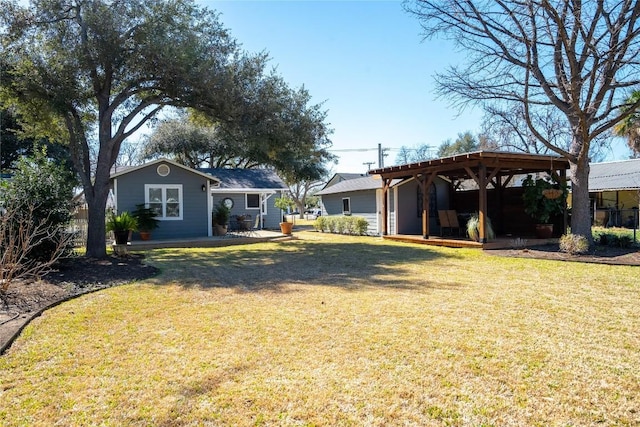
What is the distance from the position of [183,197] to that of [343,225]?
7317mm

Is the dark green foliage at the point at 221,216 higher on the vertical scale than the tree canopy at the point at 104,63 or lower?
lower

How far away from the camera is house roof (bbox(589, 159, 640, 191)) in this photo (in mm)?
17719

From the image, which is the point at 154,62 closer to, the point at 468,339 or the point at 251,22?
the point at 251,22

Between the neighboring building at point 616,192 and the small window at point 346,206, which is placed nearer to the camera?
the neighboring building at point 616,192

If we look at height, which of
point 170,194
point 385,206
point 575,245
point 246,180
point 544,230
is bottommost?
point 575,245

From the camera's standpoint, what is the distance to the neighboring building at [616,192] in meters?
17.8

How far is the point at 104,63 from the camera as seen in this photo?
31.0 feet

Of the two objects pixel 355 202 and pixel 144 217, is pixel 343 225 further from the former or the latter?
pixel 144 217

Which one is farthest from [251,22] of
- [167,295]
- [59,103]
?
[167,295]

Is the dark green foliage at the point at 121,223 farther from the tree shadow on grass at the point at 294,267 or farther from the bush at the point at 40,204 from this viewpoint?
the bush at the point at 40,204

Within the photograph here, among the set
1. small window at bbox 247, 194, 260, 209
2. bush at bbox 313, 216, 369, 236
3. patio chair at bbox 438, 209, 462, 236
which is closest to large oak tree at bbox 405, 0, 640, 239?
patio chair at bbox 438, 209, 462, 236

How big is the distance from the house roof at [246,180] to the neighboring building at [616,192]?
15.4 m

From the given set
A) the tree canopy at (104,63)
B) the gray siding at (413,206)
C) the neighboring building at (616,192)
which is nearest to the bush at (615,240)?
the gray siding at (413,206)

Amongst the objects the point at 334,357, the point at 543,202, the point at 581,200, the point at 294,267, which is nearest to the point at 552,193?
the point at 543,202
